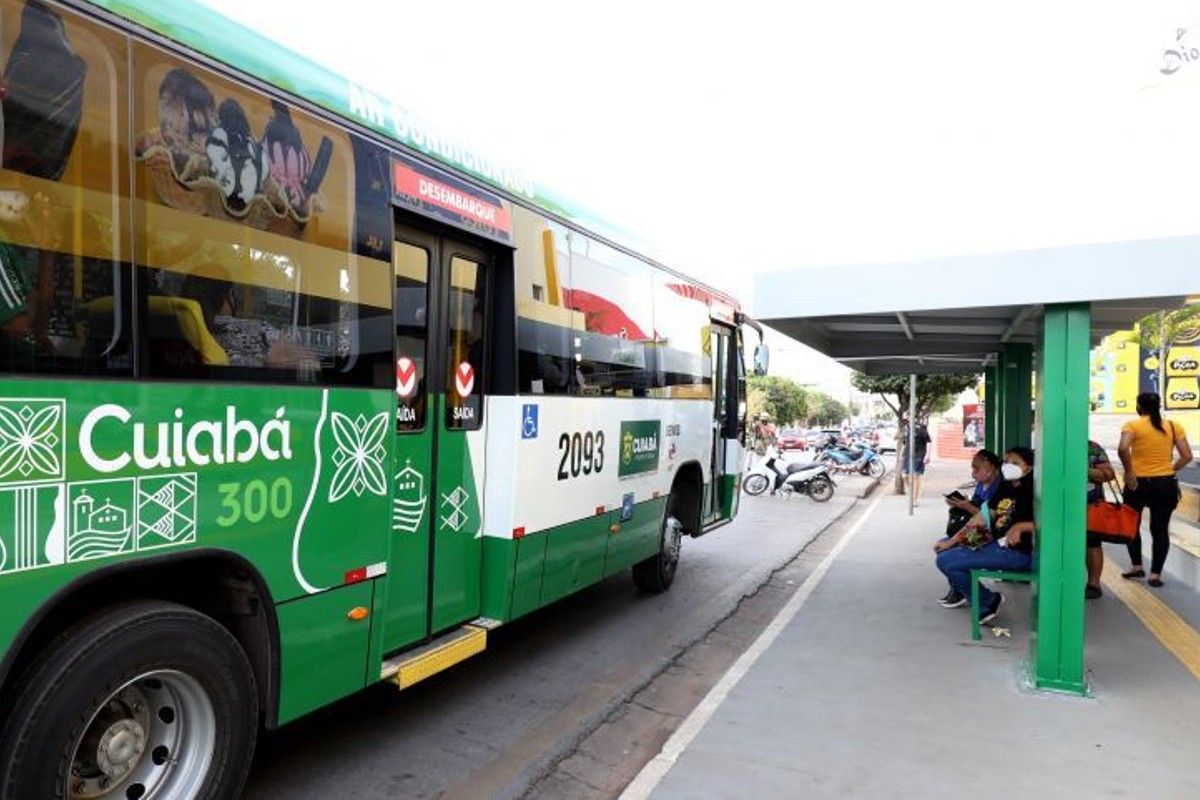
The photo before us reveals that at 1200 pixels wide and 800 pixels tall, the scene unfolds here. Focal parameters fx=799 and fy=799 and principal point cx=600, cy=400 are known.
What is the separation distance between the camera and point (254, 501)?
2910mm

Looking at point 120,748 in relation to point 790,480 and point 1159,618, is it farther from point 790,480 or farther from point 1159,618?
point 790,480

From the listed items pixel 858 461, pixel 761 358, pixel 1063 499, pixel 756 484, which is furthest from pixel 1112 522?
pixel 858 461

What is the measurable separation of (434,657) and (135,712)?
146 centimetres

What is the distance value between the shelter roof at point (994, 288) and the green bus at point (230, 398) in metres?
1.90

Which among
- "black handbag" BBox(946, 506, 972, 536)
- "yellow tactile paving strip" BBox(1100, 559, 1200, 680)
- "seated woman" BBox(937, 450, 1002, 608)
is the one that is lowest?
"yellow tactile paving strip" BBox(1100, 559, 1200, 680)

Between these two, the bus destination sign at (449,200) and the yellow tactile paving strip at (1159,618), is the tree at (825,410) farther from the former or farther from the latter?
the bus destination sign at (449,200)

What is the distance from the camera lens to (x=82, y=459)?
2.34 m

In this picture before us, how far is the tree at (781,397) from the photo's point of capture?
70.0 m

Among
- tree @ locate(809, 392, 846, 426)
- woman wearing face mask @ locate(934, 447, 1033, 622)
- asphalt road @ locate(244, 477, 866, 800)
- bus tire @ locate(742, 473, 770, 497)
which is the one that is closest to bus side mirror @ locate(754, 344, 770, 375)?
asphalt road @ locate(244, 477, 866, 800)

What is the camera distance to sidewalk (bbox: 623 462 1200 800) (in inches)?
137

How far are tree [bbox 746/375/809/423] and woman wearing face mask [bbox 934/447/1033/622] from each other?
60431 mm

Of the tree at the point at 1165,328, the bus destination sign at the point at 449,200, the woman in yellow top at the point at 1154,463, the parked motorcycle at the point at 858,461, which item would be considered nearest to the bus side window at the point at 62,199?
the bus destination sign at the point at 449,200

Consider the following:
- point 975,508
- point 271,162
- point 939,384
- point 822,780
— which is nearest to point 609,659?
point 822,780

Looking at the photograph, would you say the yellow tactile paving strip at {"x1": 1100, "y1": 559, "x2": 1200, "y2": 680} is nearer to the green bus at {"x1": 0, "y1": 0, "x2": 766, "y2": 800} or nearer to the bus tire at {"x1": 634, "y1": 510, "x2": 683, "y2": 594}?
the bus tire at {"x1": 634, "y1": 510, "x2": 683, "y2": 594}
